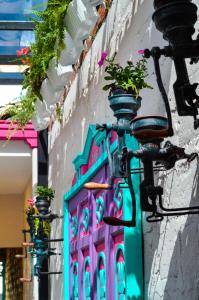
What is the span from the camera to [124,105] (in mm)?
2225

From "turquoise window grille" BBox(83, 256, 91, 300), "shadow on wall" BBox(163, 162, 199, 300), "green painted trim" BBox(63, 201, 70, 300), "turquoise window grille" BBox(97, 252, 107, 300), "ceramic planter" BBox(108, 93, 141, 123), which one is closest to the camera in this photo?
"shadow on wall" BBox(163, 162, 199, 300)

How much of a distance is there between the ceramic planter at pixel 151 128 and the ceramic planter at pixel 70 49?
5.54ft

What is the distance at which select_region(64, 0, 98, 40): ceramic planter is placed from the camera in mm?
2975

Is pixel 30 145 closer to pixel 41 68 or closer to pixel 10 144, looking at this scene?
pixel 10 144

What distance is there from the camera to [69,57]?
3.46 m

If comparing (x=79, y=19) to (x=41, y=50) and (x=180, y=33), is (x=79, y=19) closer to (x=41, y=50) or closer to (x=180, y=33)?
(x=41, y=50)

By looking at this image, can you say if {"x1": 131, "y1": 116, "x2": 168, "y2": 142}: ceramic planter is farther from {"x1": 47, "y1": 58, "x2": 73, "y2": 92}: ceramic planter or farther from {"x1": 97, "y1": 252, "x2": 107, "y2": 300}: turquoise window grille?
{"x1": 47, "y1": 58, "x2": 73, "y2": 92}: ceramic planter

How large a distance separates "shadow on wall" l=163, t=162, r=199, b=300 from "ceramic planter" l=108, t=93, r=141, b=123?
1.46 feet

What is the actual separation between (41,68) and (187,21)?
2787mm

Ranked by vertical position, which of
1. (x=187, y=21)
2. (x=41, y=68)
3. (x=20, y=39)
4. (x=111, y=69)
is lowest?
Result: (x=187, y=21)

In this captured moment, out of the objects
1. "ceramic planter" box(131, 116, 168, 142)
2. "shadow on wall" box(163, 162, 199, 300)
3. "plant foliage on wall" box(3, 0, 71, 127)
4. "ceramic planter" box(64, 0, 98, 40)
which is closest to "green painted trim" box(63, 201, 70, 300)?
"plant foliage on wall" box(3, 0, 71, 127)

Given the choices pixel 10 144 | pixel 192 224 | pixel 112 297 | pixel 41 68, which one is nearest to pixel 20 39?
pixel 10 144

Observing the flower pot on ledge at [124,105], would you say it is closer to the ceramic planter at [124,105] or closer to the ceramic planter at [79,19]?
the ceramic planter at [124,105]

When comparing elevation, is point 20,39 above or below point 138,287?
above
